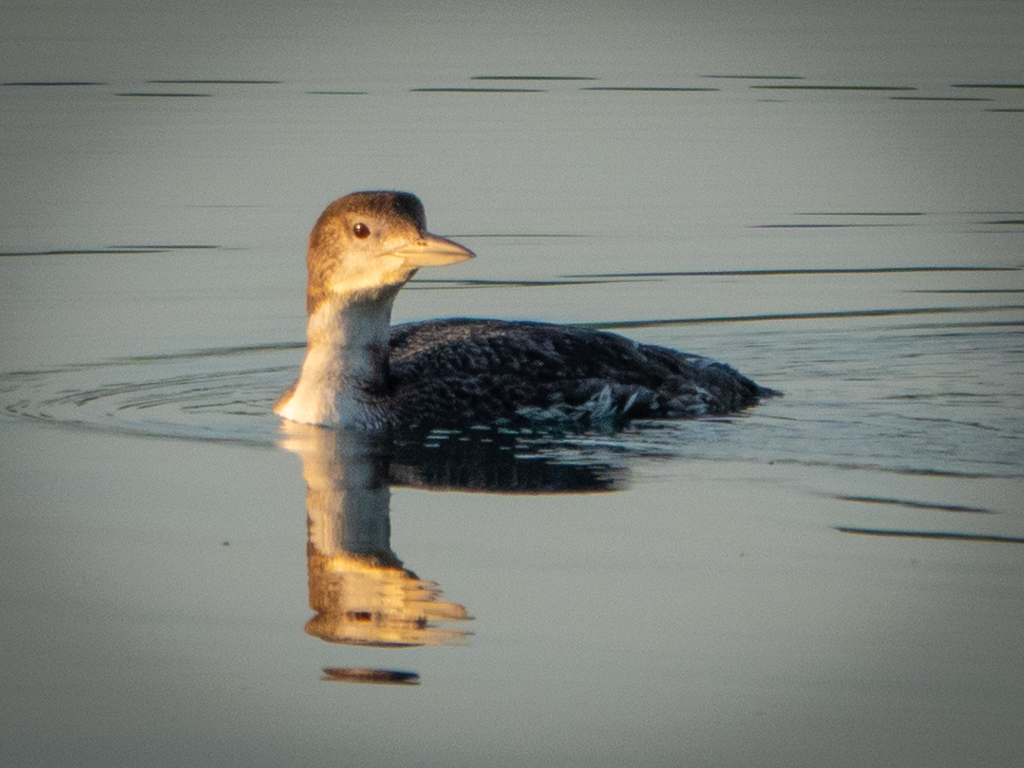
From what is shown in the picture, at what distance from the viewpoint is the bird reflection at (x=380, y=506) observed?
538 centimetres

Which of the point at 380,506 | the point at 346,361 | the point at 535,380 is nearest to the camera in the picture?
the point at 380,506

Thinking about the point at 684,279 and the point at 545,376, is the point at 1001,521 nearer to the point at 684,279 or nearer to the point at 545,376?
the point at 545,376

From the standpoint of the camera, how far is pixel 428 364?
8.07m

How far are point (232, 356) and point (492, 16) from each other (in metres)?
20.6

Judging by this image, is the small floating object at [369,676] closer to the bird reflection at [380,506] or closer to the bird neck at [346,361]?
the bird reflection at [380,506]

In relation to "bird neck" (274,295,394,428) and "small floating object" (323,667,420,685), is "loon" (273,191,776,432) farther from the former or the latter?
"small floating object" (323,667,420,685)

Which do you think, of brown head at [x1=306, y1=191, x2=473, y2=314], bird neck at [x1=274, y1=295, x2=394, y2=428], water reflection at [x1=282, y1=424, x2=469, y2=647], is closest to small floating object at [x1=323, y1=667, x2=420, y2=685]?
water reflection at [x1=282, y1=424, x2=469, y2=647]

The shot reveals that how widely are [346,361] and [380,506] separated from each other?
4.31ft

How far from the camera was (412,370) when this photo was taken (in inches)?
317

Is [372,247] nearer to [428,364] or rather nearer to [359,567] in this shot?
[428,364]

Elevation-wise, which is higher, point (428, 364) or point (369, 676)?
point (428, 364)

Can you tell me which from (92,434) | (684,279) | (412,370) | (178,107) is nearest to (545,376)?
(412,370)

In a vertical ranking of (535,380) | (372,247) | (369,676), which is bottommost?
(369,676)

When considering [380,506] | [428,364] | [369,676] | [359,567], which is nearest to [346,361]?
[428,364]
